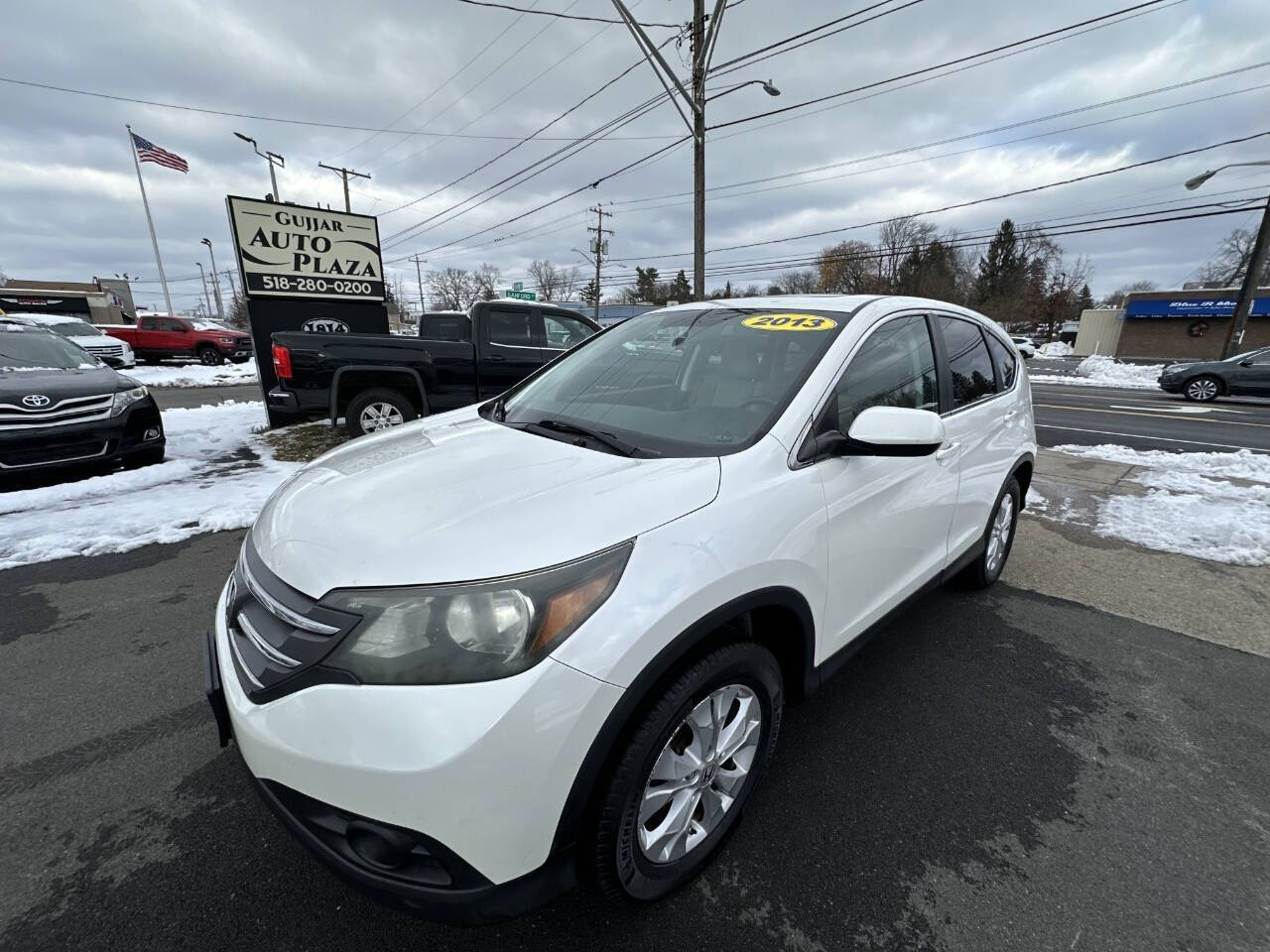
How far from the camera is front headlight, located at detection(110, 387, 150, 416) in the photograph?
5.45 meters

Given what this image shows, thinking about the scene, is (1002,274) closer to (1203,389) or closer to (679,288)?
(679,288)

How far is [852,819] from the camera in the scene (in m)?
1.99

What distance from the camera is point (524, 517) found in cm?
147

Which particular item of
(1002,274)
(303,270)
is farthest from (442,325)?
(1002,274)

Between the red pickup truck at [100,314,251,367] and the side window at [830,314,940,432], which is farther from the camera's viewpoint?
the red pickup truck at [100,314,251,367]

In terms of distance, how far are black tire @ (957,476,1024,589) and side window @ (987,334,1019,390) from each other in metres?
0.61

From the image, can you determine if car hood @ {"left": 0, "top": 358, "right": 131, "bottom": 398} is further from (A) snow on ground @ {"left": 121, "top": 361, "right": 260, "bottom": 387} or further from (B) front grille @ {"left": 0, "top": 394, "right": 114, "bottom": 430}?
(A) snow on ground @ {"left": 121, "top": 361, "right": 260, "bottom": 387}

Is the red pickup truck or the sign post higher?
the sign post

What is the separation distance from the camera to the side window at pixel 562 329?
8133 millimetres

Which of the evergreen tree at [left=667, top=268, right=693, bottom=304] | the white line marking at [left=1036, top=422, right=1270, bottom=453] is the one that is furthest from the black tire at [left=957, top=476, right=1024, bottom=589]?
the evergreen tree at [left=667, top=268, right=693, bottom=304]

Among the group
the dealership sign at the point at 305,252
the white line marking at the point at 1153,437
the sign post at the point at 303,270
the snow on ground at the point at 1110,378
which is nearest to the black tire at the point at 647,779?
the sign post at the point at 303,270

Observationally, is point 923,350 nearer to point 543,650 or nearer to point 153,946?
point 543,650

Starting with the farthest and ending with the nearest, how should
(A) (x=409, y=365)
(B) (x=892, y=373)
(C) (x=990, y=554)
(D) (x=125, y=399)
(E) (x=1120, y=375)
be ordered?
(E) (x=1120, y=375)
(A) (x=409, y=365)
(D) (x=125, y=399)
(C) (x=990, y=554)
(B) (x=892, y=373)

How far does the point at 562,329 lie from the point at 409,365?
231 cm
